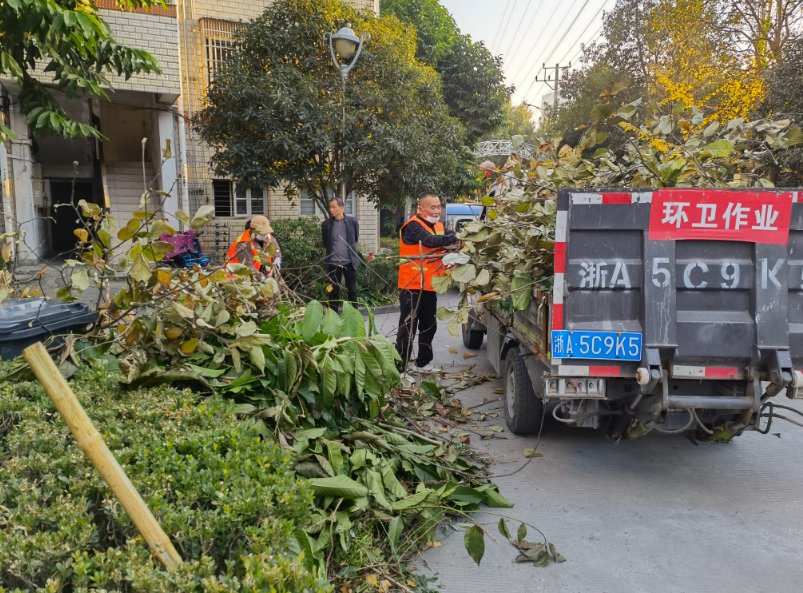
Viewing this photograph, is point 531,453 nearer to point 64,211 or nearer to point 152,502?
point 152,502

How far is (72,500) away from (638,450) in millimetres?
4225

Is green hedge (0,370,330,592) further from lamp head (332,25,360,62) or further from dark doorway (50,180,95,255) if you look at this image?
dark doorway (50,180,95,255)

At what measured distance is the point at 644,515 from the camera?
Answer: 3893mm

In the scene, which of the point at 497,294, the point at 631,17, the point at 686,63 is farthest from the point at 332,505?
the point at 631,17

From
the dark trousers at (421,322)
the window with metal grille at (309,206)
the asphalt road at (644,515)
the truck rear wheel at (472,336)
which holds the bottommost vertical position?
the asphalt road at (644,515)

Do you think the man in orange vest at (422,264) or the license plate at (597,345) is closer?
the license plate at (597,345)

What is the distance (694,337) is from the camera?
3.83 m

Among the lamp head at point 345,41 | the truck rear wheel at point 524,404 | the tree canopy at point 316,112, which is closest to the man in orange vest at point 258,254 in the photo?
the truck rear wheel at point 524,404

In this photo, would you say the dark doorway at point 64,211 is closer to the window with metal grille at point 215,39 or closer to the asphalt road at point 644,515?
the window with metal grille at point 215,39

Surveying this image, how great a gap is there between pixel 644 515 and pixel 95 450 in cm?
335

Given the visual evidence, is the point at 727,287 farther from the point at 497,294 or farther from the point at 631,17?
the point at 631,17

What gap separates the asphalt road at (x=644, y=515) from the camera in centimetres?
321

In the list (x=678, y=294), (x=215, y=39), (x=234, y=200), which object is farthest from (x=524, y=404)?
(x=215, y=39)

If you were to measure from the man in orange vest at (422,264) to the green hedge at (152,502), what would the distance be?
3.79m
